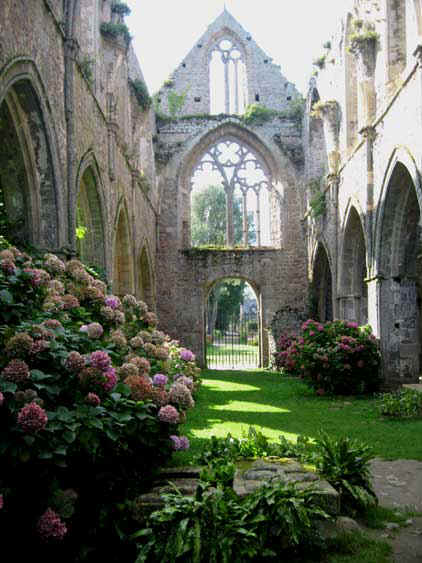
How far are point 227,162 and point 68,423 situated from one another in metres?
18.0

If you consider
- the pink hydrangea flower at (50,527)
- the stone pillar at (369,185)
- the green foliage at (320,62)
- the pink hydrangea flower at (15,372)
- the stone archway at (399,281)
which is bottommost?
the pink hydrangea flower at (50,527)

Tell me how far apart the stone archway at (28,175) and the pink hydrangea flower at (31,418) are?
4612mm

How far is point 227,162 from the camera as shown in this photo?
20047 mm

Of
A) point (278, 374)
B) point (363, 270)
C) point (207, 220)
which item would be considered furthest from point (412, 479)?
point (207, 220)

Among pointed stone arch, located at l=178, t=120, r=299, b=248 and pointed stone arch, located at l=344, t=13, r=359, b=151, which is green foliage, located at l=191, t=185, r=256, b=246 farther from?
pointed stone arch, located at l=344, t=13, r=359, b=151

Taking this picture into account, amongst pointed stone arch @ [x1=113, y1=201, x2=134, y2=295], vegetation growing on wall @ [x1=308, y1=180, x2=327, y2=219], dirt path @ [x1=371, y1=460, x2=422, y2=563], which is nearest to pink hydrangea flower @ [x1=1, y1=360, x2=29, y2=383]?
dirt path @ [x1=371, y1=460, x2=422, y2=563]

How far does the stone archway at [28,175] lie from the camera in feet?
22.1

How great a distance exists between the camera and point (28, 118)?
6.85 m

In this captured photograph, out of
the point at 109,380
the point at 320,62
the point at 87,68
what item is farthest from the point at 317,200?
the point at 109,380

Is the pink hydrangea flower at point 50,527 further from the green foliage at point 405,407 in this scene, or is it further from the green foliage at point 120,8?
the green foliage at point 120,8

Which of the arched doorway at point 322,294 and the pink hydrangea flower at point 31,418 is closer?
the pink hydrangea flower at point 31,418

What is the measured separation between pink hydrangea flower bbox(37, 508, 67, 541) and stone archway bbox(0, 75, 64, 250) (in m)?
4.79

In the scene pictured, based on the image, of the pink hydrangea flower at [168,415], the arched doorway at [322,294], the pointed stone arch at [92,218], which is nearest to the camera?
the pink hydrangea flower at [168,415]

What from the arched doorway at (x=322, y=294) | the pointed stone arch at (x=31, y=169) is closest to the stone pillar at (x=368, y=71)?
the arched doorway at (x=322, y=294)
